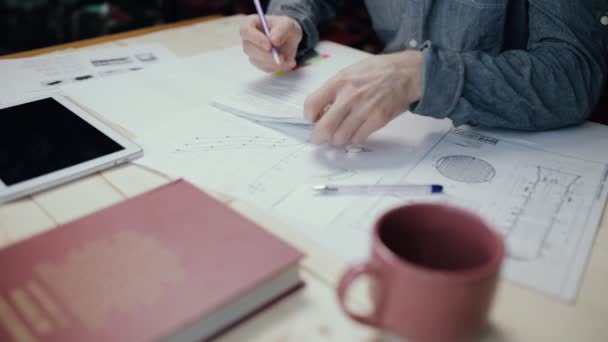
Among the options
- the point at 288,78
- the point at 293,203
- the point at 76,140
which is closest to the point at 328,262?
the point at 293,203

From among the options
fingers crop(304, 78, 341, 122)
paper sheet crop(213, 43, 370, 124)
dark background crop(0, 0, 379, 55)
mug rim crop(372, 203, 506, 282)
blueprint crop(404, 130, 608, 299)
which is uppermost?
mug rim crop(372, 203, 506, 282)

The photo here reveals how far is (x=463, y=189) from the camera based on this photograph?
592 millimetres

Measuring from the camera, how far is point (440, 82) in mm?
693

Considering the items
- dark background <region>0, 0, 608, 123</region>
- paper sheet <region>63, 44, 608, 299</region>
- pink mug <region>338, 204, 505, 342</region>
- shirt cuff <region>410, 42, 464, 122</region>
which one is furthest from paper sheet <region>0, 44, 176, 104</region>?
dark background <region>0, 0, 608, 123</region>

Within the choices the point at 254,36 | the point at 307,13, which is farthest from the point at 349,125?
the point at 307,13

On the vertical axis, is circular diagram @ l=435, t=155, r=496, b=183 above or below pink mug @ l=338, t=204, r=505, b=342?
below

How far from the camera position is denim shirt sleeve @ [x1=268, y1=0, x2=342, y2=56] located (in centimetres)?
104

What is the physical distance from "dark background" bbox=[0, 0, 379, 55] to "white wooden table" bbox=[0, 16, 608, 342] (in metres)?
1.54

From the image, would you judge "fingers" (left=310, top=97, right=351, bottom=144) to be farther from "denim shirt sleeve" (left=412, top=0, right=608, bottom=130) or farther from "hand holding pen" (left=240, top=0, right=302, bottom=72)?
"hand holding pen" (left=240, top=0, right=302, bottom=72)

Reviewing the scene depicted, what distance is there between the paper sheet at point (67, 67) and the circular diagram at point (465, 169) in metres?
0.64

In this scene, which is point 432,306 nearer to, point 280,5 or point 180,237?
point 180,237

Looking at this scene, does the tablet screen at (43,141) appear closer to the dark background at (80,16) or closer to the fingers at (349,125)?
the fingers at (349,125)

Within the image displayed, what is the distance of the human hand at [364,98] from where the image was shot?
26.3 inches

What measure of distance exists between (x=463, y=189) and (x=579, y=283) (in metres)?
0.17
